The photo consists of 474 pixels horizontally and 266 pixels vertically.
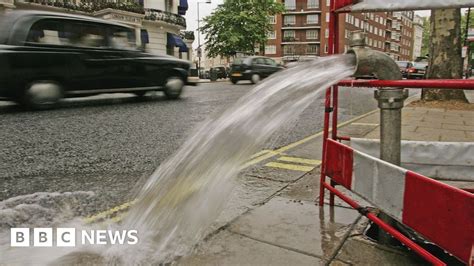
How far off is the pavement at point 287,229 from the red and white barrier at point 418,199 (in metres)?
0.30

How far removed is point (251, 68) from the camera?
70.3 ft

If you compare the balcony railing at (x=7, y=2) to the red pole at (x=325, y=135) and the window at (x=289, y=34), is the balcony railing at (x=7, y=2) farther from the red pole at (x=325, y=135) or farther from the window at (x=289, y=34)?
the window at (x=289, y=34)

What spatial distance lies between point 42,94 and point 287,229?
653 centimetres

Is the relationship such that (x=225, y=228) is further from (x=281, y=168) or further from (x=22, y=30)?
(x=22, y=30)

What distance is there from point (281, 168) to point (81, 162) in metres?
1.99

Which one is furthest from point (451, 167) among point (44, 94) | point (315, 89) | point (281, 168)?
point (44, 94)

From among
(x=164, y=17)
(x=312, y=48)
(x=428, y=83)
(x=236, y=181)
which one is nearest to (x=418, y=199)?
(x=428, y=83)

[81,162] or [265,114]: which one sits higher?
[265,114]

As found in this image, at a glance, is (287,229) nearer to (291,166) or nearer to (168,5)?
(291,166)

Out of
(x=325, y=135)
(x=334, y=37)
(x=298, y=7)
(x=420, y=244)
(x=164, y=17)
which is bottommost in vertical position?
(x=420, y=244)

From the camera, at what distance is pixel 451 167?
8.95 ft

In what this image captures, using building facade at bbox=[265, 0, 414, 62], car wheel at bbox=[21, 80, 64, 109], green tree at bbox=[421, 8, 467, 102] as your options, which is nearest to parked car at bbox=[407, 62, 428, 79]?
green tree at bbox=[421, 8, 467, 102]

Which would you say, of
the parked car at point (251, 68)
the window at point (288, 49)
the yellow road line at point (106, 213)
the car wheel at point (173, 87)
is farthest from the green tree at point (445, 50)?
the window at point (288, 49)

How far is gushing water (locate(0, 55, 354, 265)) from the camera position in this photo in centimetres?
220
